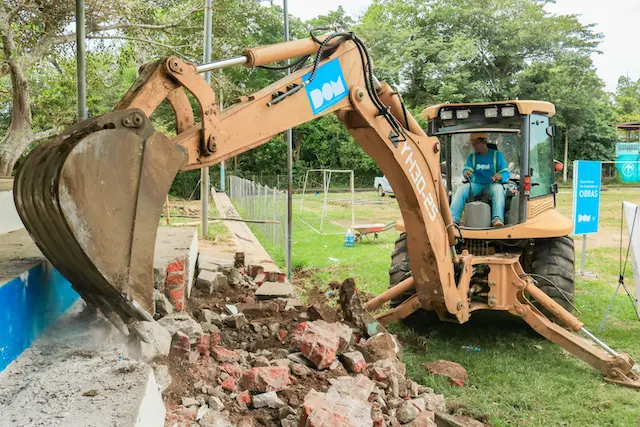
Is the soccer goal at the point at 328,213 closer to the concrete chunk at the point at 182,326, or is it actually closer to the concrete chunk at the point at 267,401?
the concrete chunk at the point at 182,326

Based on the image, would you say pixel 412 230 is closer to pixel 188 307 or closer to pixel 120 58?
pixel 188 307

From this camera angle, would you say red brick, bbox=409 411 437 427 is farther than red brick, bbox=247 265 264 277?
No

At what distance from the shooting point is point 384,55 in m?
37.5

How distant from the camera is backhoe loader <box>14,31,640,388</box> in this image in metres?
2.30

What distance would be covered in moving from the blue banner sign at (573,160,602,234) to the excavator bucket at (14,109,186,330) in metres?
8.18

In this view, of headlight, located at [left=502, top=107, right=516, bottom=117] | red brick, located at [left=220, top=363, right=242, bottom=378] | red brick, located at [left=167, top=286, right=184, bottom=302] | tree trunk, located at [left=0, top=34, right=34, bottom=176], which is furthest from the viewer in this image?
tree trunk, located at [left=0, top=34, right=34, bottom=176]

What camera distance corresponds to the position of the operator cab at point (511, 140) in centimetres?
577

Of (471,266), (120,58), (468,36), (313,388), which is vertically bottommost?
(313,388)

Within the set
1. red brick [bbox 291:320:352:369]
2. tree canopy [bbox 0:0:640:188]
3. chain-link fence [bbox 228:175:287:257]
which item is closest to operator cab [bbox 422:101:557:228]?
red brick [bbox 291:320:352:369]

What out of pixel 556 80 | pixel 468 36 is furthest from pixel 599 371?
pixel 468 36

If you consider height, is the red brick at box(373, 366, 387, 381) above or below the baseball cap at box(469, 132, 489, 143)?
below

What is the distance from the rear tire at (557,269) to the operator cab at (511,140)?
18.6 inches

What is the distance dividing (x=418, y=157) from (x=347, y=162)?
35.4 meters

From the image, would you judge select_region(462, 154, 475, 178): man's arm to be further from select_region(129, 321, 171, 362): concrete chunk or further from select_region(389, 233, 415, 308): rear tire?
select_region(129, 321, 171, 362): concrete chunk
